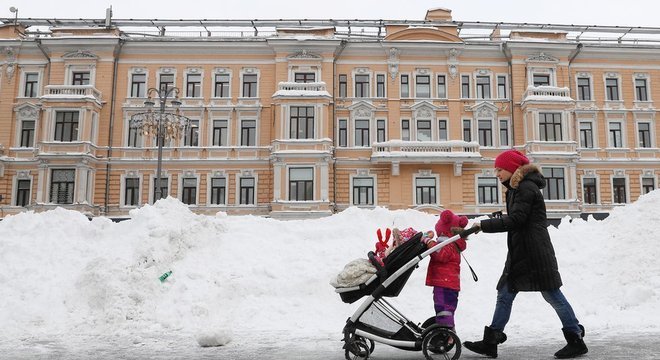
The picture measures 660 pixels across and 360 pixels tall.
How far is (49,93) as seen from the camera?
97.7ft

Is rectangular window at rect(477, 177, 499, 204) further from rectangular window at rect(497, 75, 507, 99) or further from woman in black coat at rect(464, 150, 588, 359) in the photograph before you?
woman in black coat at rect(464, 150, 588, 359)

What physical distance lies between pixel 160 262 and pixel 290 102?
20749 millimetres

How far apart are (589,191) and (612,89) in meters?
6.51

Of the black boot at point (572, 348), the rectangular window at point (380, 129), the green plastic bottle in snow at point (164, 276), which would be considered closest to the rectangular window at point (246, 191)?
the rectangular window at point (380, 129)

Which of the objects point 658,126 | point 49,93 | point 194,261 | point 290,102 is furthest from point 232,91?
point 658,126

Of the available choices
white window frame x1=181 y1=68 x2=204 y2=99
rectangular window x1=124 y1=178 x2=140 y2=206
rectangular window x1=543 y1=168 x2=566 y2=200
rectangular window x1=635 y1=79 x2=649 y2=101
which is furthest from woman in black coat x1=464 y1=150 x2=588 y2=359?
rectangular window x1=635 y1=79 x2=649 y2=101

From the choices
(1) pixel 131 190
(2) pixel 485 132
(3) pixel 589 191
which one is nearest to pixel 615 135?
(3) pixel 589 191

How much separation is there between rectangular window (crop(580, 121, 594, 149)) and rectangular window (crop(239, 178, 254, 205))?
19.2 meters

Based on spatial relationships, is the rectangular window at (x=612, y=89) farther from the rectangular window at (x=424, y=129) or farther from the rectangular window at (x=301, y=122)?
the rectangular window at (x=301, y=122)

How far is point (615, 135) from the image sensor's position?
105 feet

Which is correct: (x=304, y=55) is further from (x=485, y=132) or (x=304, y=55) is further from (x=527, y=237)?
(x=527, y=237)

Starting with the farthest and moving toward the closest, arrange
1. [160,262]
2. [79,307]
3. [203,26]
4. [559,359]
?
[203,26], [160,262], [79,307], [559,359]

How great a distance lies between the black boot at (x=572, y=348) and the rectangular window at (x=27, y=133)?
1249 inches

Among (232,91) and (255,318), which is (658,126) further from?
(255,318)
